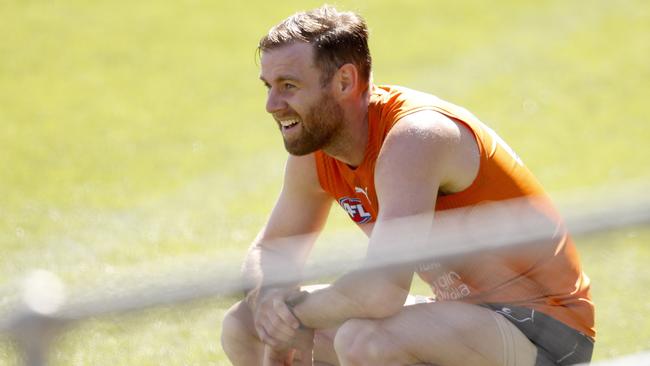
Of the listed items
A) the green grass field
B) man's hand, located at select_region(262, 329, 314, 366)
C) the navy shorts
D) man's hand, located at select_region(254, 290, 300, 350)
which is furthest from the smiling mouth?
the green grass field

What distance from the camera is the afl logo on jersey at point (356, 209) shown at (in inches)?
155

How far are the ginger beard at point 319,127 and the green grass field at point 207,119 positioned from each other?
1.16 metres

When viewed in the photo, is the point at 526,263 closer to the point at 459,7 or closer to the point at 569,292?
the point at 569,292

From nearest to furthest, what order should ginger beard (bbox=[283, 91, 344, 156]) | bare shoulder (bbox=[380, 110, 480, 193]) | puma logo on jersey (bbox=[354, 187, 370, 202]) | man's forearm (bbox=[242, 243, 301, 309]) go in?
man's forearm (bbox=[242, 243, 301, 309]) < bare shoulder (bbox=[380, 110, 480, 193]) < ginger beard (bbox=[283, 91, 344, 156]) < puma logo on jersey (bbox=[354, 187, 370, 202])

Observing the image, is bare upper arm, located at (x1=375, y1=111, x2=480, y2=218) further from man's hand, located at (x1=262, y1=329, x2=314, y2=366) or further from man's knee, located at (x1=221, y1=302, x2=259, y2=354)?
man's knee, located at (x1=221, y1=302, x2=259, y2=354)

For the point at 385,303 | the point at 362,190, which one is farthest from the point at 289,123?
the point at 385,303

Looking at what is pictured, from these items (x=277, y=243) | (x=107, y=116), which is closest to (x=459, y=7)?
(x=107, y=116)

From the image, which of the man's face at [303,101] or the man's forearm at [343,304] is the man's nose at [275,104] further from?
the man's forearm at [343,304]

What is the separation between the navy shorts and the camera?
11.7 feet

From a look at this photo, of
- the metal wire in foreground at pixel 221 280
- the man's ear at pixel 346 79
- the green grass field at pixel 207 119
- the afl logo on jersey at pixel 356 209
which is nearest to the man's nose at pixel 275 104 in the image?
the man's ear at pixel 346 79

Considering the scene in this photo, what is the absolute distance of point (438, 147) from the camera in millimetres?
3465

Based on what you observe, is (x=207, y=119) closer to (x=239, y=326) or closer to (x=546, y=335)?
(x=239, y=326)

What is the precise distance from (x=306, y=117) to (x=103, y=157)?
16.3 feet

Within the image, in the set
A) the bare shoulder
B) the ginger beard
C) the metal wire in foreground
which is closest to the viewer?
the metal wire in foreground
